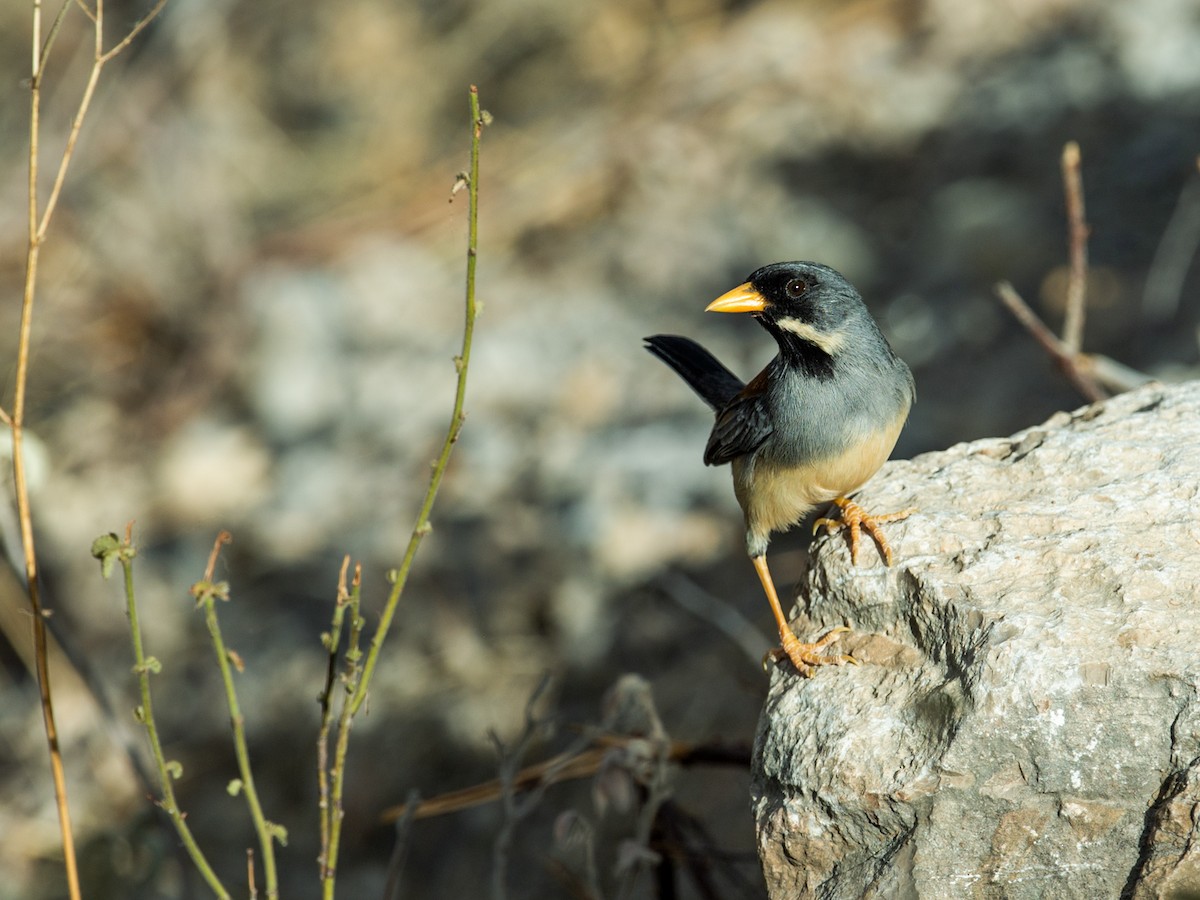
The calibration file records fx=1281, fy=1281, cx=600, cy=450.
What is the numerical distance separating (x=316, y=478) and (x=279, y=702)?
1.66 metres

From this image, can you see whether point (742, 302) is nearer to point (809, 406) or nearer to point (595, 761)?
point (809, 406)

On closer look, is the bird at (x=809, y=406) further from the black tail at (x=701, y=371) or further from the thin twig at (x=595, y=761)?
the thin twig at (x=595, y=761)

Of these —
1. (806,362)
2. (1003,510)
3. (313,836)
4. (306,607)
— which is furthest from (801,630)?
(306,607)

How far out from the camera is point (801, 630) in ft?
11.5

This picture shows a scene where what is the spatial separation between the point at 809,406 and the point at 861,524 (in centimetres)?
55

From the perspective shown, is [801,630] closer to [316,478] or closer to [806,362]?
[806,362]

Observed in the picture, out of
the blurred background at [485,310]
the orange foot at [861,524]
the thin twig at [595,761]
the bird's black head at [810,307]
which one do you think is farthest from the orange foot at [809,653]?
the blurred background at [485,310]

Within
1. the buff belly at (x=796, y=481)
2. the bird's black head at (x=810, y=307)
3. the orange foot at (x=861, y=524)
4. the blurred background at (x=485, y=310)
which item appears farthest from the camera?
the blurred background at (x=485, y=310)

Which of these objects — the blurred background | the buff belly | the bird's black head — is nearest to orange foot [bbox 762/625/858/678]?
Answer: the buff belly

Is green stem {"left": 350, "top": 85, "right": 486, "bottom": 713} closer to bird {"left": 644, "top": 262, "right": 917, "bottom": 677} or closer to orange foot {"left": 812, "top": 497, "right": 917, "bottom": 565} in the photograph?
orange foot {"left": 812, "top": 497, "right": 917, "bottom": 565}

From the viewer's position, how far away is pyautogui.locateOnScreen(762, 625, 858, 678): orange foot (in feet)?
10.8

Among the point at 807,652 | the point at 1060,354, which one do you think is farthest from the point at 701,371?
the point at 807,652

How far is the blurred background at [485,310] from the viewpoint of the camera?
6844mm

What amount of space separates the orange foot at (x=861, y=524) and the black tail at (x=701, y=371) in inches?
43.2
